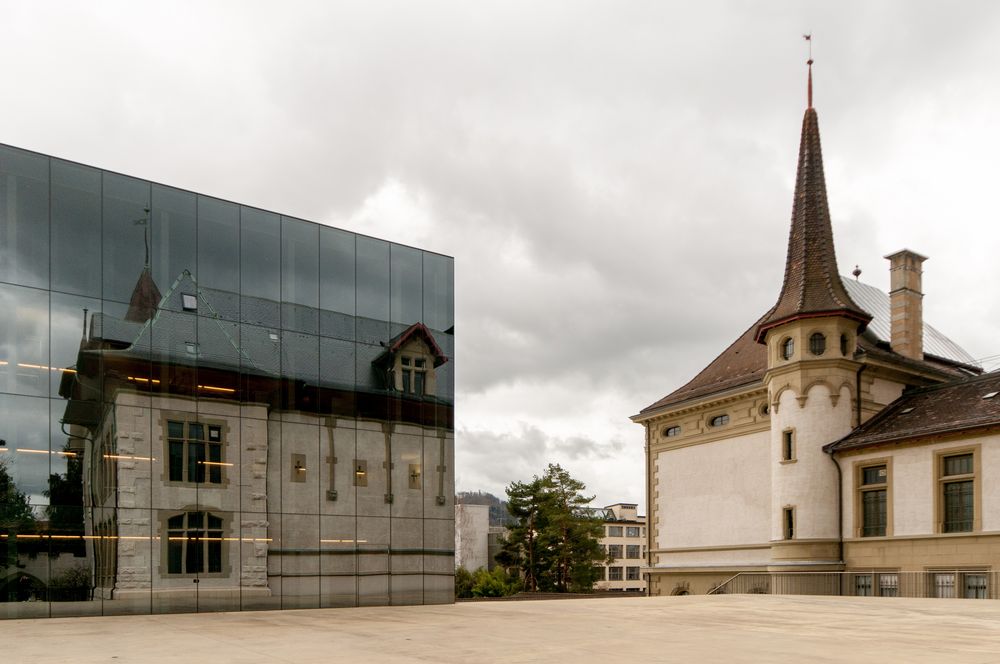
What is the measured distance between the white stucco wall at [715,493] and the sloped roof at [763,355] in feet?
10.1

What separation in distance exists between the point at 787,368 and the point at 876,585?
10195mm

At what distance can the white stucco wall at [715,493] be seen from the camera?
143 ft

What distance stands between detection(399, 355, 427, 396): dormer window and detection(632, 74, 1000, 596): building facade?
1826cm

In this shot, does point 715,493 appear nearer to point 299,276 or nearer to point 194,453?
point 299,276

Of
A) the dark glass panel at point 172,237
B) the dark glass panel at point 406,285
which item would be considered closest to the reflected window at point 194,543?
the dark glass panel at point 172,237

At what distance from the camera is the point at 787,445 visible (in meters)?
40.9

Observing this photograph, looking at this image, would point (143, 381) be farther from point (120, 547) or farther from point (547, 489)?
Result: point (547, 489)

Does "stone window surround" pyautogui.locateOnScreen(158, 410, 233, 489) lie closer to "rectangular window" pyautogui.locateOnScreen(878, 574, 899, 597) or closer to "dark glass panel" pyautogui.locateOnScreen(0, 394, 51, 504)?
"dark glass panel" pyautogui.locateOnScreen(0, 394, 51, 504)

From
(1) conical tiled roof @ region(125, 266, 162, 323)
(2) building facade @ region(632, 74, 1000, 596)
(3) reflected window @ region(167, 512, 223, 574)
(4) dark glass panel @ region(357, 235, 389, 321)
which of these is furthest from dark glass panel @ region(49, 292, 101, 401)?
(2) building facade @ region(632, 74, 1000, 596)

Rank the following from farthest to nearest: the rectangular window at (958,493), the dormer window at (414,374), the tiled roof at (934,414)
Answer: the tiled roof at (934,414)
the rectangular window at (958,493)
the dormer window at (414,374)

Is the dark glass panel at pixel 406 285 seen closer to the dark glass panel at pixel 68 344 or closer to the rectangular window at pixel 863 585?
the dark glass panel at pixel 68 344

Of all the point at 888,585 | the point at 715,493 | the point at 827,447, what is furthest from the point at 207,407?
the point at 715,493

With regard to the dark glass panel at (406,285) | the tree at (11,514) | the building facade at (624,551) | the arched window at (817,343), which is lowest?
the building facade at (624,551)

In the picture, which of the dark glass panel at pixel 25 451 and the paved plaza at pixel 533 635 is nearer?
the paved plaza at pixel 533 635
